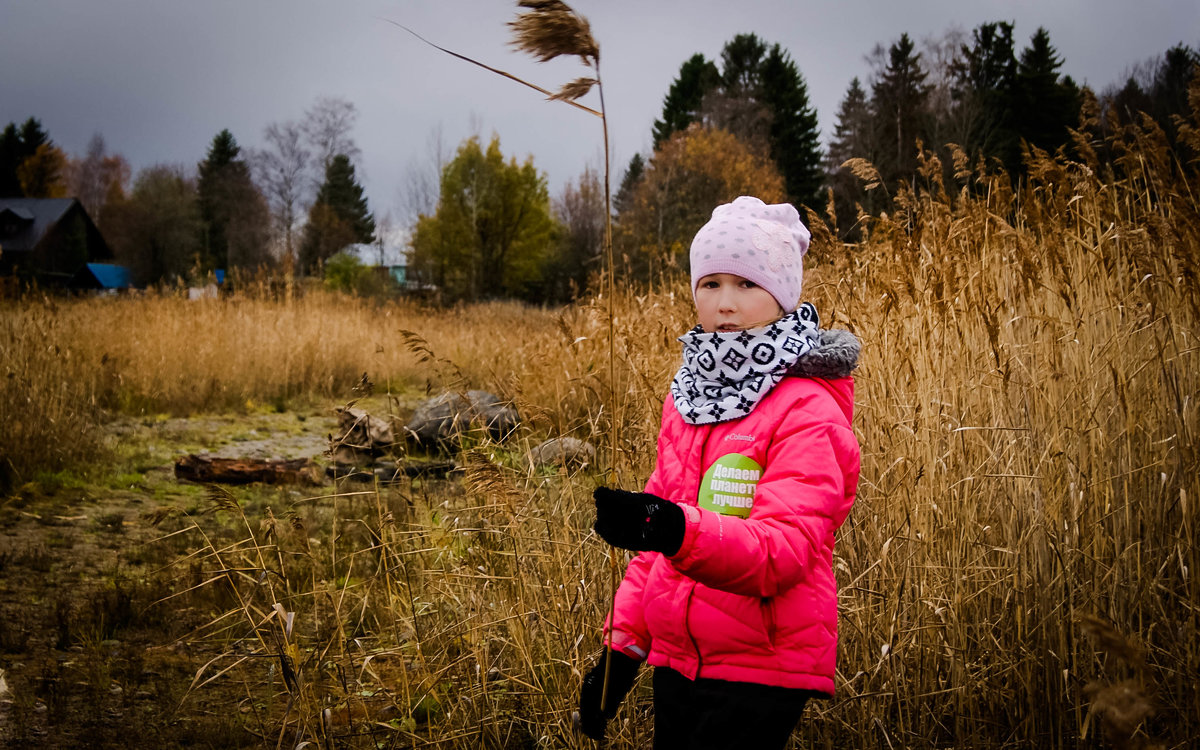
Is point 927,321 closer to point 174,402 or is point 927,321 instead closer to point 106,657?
point 106,657

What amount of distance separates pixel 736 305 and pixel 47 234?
43.5 metres

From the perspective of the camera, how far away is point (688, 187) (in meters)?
25.2

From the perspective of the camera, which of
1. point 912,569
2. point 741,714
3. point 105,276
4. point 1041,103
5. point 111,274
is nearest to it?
point 741,714

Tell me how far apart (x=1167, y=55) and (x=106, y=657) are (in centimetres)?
4191

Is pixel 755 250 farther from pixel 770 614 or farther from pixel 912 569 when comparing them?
pixel 912 569

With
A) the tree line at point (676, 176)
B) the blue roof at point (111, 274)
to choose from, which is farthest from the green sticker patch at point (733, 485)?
the blue roof at point (111, 274)

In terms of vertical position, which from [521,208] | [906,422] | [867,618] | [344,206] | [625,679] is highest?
[344,206]

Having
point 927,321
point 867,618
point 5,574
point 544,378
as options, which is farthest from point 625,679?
point 544,378

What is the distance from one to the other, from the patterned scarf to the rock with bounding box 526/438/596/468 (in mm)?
1347

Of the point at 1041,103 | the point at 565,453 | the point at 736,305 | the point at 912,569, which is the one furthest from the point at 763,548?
the point at 1041,103

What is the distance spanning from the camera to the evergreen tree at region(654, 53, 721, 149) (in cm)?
4509

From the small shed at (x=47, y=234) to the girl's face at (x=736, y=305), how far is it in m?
39.0

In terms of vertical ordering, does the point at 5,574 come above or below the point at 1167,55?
below

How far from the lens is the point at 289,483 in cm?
573
